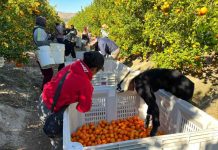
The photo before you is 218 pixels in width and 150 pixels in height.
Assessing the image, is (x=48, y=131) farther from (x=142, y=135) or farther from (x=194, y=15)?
(x=194, y=15)

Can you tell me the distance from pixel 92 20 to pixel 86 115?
20.1 m

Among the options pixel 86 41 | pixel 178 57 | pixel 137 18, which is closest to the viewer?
pixel 178 57

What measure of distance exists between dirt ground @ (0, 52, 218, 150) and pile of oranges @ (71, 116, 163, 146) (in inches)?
41.1

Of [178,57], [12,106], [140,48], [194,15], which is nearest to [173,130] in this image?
[178,57]

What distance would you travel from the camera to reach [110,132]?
416 cm

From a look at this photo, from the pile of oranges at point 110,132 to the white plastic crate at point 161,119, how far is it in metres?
0.13

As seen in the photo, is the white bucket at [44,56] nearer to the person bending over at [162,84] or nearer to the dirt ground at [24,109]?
the dirt ground at [24,109]

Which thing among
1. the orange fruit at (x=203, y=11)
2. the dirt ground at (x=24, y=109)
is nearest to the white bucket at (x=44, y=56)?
the dirt ground at (x=24, y=109)

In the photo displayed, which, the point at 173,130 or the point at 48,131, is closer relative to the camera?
the point at 48,131

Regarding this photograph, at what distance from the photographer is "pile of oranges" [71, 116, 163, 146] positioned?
13.0ft

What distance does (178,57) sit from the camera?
4984mm

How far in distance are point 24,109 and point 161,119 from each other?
3502 mm

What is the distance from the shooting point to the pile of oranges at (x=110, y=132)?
13.0ft

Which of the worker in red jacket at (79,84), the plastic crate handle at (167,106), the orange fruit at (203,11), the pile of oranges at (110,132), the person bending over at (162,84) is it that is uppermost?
the orange fruit at (203,11)
